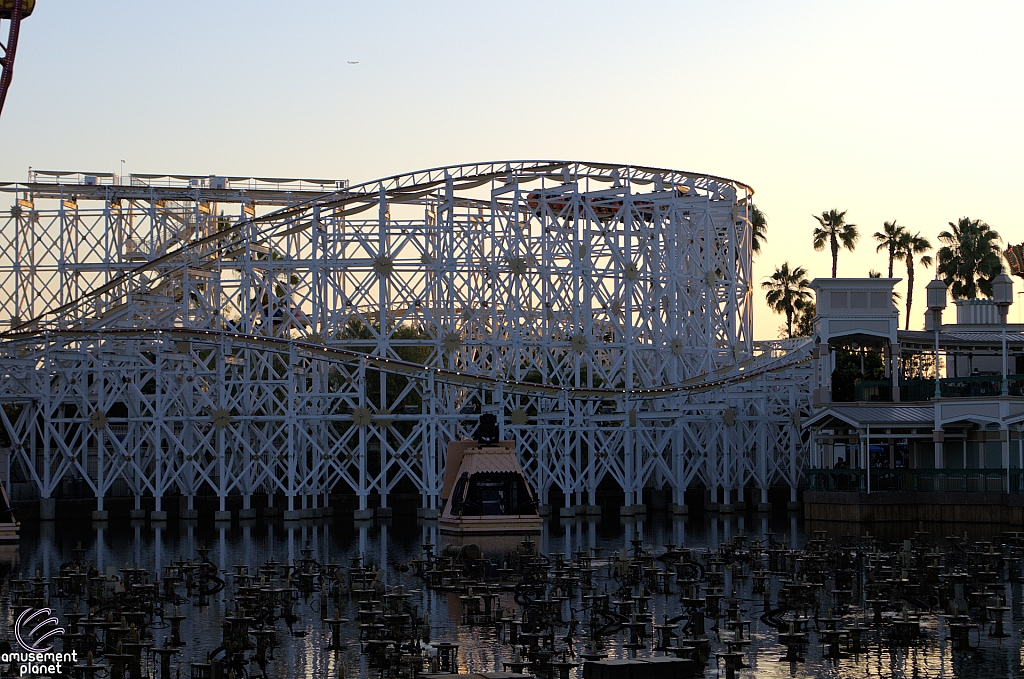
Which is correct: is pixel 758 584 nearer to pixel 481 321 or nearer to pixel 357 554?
pixel 357 554

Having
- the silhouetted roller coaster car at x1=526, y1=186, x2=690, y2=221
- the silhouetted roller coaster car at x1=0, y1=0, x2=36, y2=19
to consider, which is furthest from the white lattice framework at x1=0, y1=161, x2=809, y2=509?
the silhouetted roller coaster car at x1=0, y1=0, x2=36, y2=19

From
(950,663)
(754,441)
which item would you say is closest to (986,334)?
(754,441)

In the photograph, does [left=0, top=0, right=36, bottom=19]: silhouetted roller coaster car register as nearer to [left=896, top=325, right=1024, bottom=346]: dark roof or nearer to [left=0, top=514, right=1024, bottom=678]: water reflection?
[left=0, top=514, right=1024, bottom=678]: water reflection

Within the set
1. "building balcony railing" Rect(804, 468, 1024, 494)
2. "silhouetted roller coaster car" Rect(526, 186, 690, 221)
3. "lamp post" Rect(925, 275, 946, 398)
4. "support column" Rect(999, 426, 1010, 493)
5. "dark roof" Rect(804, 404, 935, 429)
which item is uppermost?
"silhouetted roller coaster car" Rect(526, 186, 690, 221)

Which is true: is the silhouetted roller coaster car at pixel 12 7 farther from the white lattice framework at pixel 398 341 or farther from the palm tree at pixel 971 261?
the palm tree at pixel 971 261

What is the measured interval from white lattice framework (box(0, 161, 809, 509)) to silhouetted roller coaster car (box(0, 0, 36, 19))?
13.5 metres

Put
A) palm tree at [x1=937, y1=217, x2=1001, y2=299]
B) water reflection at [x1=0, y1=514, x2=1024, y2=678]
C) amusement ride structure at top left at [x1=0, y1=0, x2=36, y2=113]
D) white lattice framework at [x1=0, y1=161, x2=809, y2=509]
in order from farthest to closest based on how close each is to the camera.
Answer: palm tree at [x1=937, y1=217, x2=1001, y2=299]
white lattice framework at [x1=0, y1=161, x2=809, y2=509]
amusement ride structure at top left at [x1=0, y1=0, x2=36, y2=113]
water reflection at [x1=0, y1=514, x2=1024, y2=678]

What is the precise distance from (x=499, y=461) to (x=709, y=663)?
69.9 ft

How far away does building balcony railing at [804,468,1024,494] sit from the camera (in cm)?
4409

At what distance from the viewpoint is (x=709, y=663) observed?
21781mm

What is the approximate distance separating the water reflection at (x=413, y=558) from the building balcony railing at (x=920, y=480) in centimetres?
164

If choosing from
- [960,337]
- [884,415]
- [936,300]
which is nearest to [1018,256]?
[960,337]

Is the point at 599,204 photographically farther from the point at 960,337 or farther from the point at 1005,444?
the point at 1005,444

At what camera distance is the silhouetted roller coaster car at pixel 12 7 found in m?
38.7
